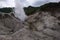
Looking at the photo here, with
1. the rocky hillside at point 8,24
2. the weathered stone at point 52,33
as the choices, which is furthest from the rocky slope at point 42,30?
the rocky hillside at point 8,24

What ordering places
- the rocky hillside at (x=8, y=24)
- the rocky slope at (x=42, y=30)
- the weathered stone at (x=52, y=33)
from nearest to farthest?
the weathered stone at (x=52, y=33), the rocky slope at (x=42, y=30), the rocky hillside at (x=8, y=24)

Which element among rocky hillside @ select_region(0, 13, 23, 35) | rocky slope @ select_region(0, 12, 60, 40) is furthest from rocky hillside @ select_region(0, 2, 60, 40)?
rocky hillside @ select_region(0, 13, 23, 35)

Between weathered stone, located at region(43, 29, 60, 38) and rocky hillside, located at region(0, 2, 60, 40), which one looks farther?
rocky hillside, located at region(0, 2, 60, 40)

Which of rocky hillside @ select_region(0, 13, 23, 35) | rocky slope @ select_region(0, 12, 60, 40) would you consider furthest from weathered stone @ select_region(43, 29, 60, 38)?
rocky hillside @ select_region(0, 13, 23, 35)

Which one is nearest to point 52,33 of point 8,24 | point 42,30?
point 42,30

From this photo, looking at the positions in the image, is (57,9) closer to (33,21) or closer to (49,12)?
(49,12)

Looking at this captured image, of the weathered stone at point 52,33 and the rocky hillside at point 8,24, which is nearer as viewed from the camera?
the weathered stone at point 52,33

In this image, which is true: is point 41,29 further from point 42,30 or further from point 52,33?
point 52,33

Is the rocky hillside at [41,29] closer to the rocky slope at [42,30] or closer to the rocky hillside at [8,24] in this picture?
the rocky slope at [42,30]

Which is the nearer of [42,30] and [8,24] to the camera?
[42,30]

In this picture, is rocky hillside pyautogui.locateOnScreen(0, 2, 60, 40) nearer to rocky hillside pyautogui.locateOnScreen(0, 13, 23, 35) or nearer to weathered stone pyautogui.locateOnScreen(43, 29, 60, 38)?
weathered stone pyautogui.locateOnScreen(43, 29, 60, 38)

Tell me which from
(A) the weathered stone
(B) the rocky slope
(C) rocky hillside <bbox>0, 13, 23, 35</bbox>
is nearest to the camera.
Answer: (A) the weathered stone

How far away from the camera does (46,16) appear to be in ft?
27.5

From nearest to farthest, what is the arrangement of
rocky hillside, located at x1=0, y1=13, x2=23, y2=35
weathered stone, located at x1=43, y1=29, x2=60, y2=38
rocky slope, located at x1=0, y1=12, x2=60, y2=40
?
weathered stone, located at x1=43, y1=29, x2=60, y2=38
rocky slope, located at x1=0, y1=12, x2=60, y2=40
rocky hillside, located at x1=0, y1=13, x2=23, y2=35
